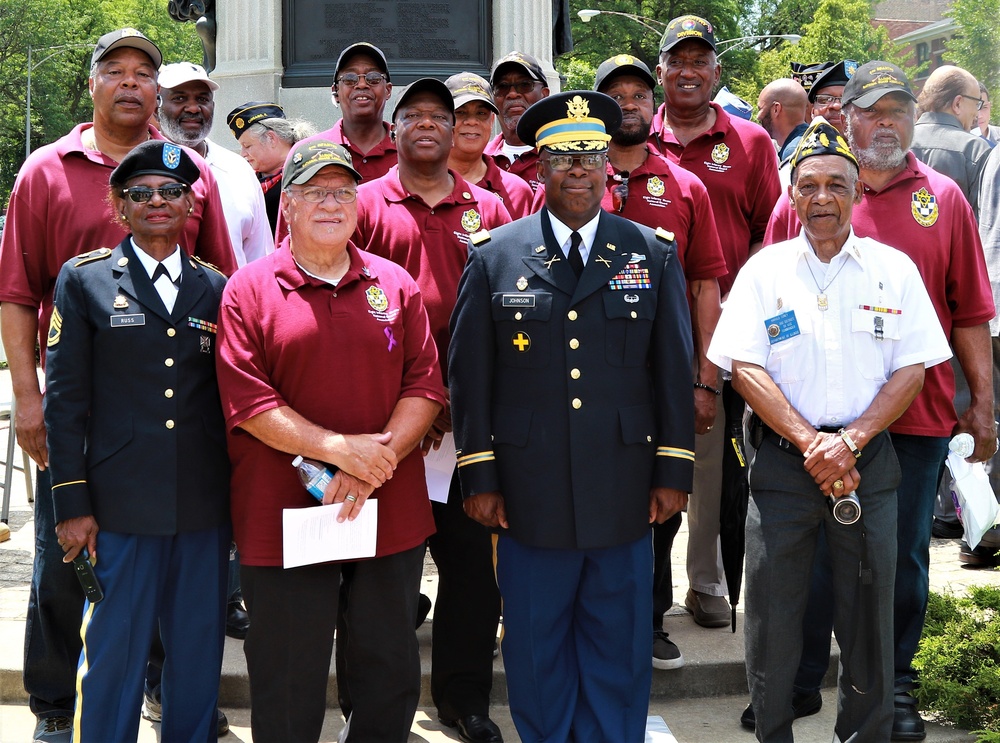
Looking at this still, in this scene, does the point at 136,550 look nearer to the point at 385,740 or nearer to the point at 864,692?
the point at 385,740

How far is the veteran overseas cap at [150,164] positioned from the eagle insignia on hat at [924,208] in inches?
110

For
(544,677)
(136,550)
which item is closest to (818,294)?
(544,677)

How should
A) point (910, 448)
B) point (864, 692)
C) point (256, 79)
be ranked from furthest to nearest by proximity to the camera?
point (256, 79)
point (910, 448)
point (864, 692)

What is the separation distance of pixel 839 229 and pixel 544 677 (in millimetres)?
1903

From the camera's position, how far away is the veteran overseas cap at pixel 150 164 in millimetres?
4000

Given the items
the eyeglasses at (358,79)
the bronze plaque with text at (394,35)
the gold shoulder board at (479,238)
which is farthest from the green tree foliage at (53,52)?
the gold shoulder board at (479,238)

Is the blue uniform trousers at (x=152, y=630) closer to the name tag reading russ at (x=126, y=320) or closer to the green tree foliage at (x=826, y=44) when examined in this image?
the name tag reading russ at (x=126, y=320)

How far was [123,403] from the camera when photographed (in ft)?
12.8

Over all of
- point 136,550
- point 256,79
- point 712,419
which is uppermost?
point 256,79

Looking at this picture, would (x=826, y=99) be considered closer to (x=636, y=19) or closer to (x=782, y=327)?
(x=782, y=327)

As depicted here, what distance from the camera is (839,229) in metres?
4.18

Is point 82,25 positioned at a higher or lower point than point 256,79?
higher

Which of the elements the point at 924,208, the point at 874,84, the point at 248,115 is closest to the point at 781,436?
the point at 924,208

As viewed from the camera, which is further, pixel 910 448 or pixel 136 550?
pixel 910 448
